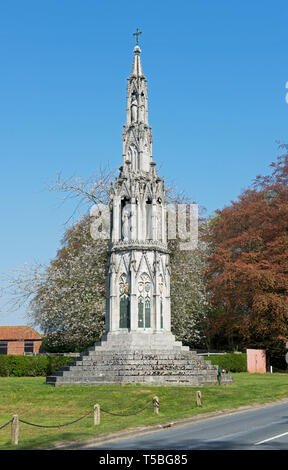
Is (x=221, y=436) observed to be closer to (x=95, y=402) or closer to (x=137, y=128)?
(x=95, y=402)

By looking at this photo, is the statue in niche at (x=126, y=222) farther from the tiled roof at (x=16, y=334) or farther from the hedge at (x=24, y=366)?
the tiled roof at (x=16, y=334)

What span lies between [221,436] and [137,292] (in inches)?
586

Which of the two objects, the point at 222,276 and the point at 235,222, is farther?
the point at 235,222

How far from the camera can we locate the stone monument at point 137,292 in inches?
989

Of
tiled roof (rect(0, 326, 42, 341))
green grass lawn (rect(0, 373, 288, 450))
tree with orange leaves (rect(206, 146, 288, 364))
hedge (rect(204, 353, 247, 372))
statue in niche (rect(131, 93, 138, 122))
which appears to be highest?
statue in niche (rect(131, 93, 138, 122))

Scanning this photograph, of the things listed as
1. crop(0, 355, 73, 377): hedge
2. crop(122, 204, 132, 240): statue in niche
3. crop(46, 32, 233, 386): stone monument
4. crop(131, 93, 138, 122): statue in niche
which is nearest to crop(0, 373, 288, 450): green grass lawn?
crop(46, 32, 233, 386): stone monument

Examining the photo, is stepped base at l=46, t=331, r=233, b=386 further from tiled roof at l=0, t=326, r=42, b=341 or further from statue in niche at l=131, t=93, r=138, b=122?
tiled roof at l=0, t=326, r=42, b=341

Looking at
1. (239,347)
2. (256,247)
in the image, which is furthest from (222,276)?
(239,347)

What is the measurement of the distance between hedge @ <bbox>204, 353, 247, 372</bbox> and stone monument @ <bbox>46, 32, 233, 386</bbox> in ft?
31.3

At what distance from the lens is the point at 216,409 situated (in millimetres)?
18156

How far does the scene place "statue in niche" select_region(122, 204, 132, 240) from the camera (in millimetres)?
28609

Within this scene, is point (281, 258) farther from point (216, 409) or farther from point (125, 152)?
point (216, 409)

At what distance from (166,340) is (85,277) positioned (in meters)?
12.0

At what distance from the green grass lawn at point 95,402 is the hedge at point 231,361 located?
9.85m
